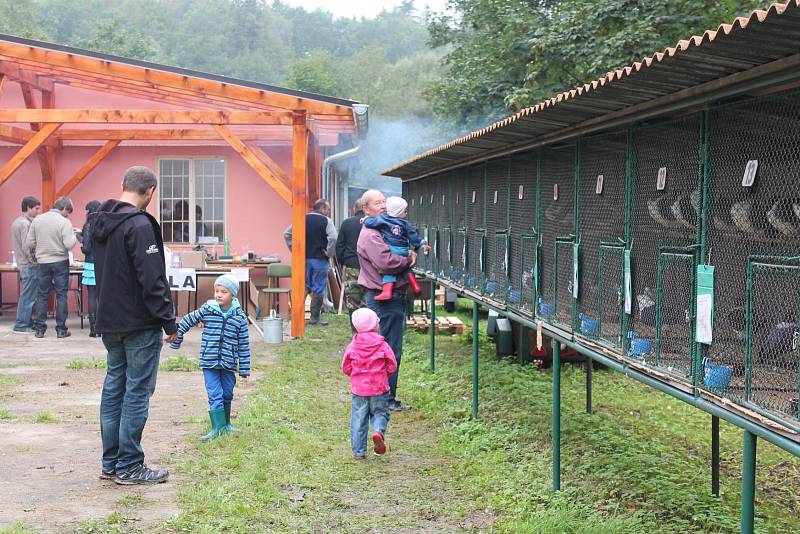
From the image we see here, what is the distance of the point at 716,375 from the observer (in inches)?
159

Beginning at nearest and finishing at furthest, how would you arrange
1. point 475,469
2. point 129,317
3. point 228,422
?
point 129,317 < point 475,469 < point 228,422

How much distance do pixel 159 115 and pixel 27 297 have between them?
3.41 metres

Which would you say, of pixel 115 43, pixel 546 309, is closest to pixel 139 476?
pixel 546 309

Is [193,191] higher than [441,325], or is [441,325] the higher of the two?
[193,191]

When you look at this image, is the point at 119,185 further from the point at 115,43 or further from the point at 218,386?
the point at 115,43

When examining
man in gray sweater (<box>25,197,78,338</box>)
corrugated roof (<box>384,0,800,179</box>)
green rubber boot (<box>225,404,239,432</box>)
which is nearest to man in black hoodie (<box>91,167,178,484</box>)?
green rubber boot (<box>225,404,239,432</box>)

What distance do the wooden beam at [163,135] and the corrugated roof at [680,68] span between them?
34.7 feet

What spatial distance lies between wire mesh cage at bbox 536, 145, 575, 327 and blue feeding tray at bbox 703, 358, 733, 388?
2.06m

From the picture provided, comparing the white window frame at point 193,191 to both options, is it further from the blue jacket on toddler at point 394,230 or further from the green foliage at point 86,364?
the blue jacket on toddler at point 394,230

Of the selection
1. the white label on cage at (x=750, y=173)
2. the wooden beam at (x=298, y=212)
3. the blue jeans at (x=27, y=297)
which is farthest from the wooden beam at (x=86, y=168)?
the white label on cage at (x=750, y=173)

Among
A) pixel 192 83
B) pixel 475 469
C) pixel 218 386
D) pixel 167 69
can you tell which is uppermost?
pixel 167 69

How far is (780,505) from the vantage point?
6332mm

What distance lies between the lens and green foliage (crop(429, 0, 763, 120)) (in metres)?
17.1

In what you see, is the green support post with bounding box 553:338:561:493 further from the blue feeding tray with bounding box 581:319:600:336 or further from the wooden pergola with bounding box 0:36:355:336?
the wooden pergola with bounding box 0:36:355:336
